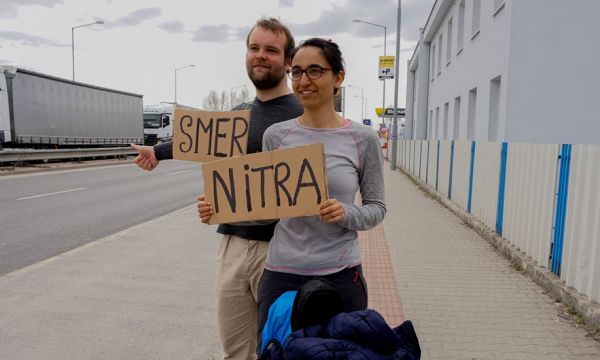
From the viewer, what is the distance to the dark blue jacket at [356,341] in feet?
4.67

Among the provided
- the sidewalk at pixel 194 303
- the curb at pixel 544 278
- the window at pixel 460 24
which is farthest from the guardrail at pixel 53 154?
the curb at pixel 544 278

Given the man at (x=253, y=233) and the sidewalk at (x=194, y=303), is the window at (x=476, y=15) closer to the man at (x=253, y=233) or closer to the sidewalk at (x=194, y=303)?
the sidewalk at (x=194, y=303)

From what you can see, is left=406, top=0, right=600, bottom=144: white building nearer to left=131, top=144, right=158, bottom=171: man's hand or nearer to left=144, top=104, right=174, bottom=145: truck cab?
left=131, top=144, right=158, bottom=171: man's hand

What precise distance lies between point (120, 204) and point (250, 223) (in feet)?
31.3

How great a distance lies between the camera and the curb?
3983 mm

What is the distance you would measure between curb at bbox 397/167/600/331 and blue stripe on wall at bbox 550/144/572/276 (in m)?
0.17

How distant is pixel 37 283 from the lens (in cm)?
499

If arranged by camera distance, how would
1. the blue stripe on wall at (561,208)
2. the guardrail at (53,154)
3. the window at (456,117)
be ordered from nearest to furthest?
the blue stripe on wall at (561,208) → the window at (456,117) → the guardrail at (53,154)

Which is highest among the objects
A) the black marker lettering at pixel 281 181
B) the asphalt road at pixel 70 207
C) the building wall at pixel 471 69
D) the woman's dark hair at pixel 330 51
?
the building wall at pixel 471 69

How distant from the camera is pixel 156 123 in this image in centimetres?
3778

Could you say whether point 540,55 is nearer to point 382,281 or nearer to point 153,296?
point 382,281

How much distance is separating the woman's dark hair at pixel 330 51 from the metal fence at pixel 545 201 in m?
3.29

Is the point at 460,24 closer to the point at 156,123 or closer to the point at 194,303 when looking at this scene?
the point at 194,303

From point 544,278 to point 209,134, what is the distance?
13.3 ft
